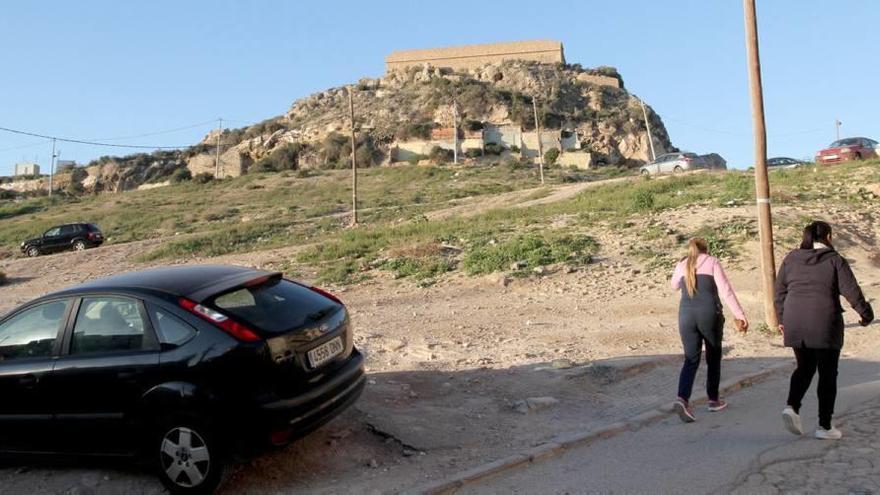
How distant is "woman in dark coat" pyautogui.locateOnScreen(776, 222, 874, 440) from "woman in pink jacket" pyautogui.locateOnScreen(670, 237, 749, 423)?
62cm

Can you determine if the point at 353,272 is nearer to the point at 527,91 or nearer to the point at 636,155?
the point at 636,155

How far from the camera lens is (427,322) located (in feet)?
35.4

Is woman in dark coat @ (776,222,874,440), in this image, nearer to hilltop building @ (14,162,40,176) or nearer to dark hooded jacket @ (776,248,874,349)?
dark hooded jacket @ (776,248,874,349)

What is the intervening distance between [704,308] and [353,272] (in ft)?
35.8

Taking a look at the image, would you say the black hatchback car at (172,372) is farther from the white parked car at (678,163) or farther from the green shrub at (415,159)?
the green shrub at (415,159)

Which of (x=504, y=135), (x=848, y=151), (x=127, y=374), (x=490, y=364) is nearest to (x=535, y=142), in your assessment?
(x=504, y=135)

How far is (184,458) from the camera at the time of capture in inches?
170

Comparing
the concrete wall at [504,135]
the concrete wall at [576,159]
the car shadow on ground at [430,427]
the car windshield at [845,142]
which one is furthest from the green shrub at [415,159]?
the car shadow on ground at [430,427]

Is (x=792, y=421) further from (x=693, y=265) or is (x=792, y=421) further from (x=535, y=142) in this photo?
(x=535, y=142)

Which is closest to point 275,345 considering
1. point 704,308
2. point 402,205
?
point 704,308

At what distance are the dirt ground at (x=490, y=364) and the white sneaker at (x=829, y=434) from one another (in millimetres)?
1519

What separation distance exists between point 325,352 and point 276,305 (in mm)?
473

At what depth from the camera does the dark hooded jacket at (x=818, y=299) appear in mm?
5031

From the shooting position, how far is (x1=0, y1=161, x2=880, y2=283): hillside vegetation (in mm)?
14992
